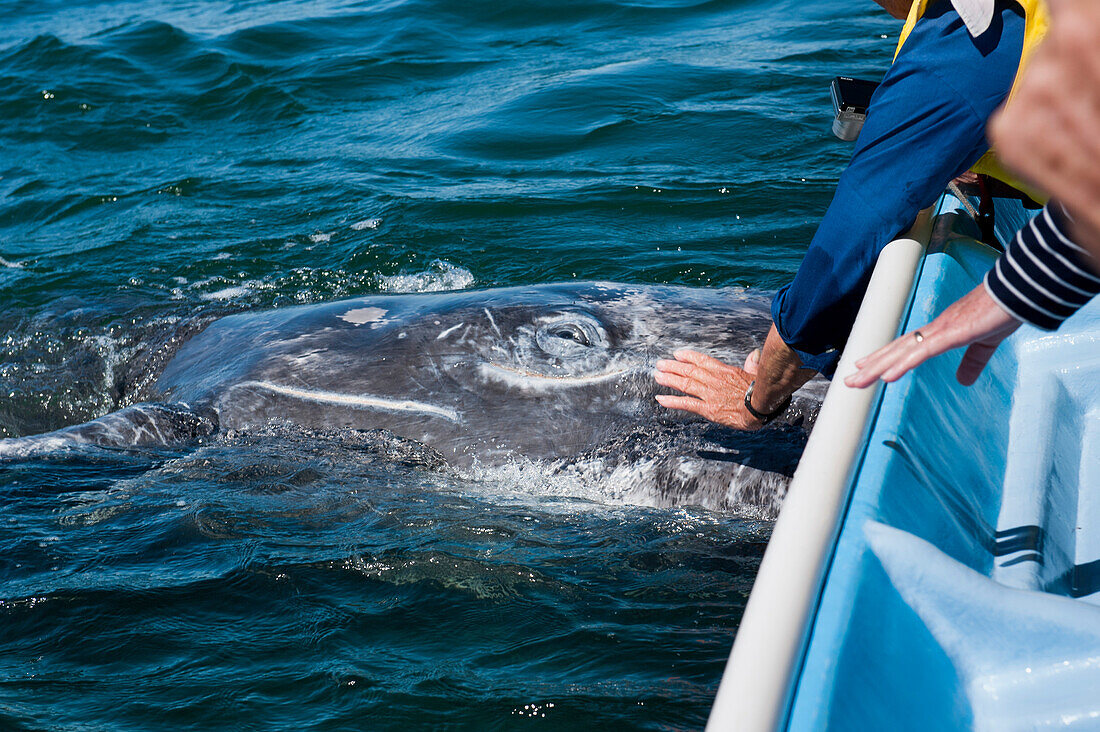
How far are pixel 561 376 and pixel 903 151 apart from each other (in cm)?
204

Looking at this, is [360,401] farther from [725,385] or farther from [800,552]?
[800,552]

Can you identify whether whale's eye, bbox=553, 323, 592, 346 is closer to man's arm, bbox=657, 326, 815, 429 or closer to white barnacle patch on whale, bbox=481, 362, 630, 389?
white barnacle patch on whale, bbox=481, 362, 630, 389

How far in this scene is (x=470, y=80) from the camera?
38.1 ft

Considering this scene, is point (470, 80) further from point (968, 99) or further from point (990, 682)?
point (990, 682)

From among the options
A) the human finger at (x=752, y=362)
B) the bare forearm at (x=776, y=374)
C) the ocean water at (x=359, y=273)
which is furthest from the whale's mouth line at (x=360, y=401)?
the bare forearm at (x=776, y=374)

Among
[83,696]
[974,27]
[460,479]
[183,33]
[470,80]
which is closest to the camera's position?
[974,27]

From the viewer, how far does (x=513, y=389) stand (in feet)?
14.9

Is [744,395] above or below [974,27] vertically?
below

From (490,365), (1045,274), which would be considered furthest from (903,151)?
(490,365)

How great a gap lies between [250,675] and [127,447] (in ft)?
5.89

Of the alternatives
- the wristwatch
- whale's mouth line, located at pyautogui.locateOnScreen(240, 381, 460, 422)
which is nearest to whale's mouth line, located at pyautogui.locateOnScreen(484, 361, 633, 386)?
whale's mouth line, located at pyautogui.locateOnScreen(240, 381, 460, 422)

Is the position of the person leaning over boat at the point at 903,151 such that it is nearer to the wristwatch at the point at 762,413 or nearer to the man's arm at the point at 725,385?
the man's arm at the point at 725,385

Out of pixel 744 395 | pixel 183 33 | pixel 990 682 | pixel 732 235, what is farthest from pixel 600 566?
pixel 183 33

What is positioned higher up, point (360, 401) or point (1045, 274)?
point (1045, 274)
